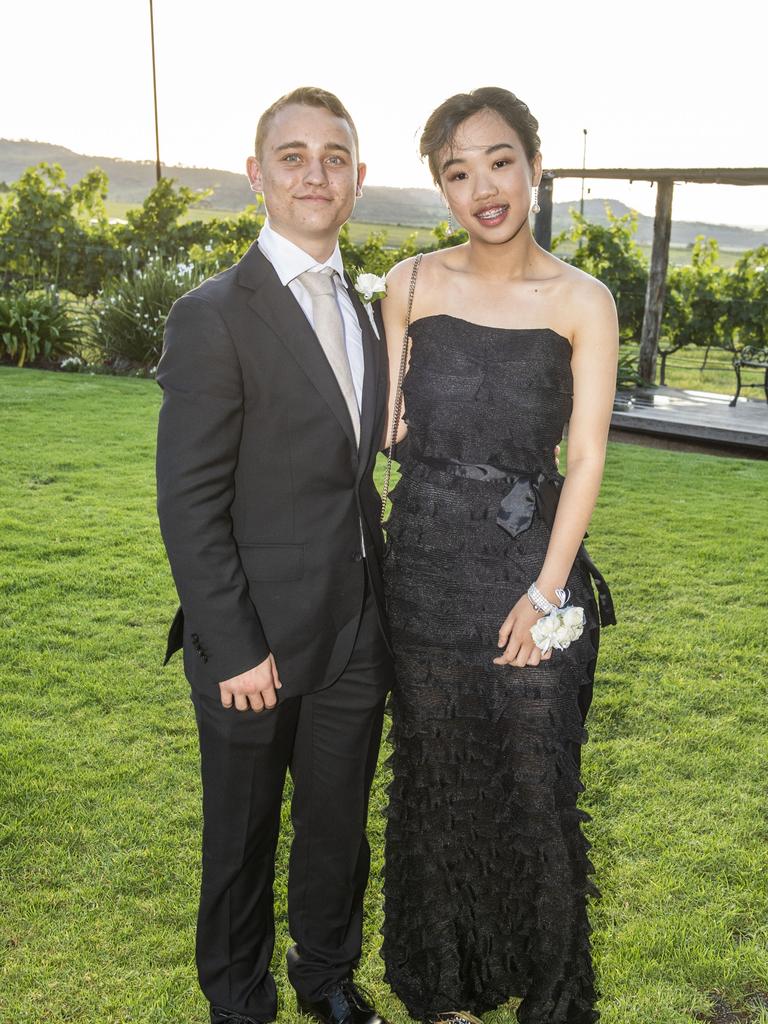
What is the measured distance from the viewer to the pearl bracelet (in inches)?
88.4

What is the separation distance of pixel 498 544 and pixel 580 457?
0.29 m

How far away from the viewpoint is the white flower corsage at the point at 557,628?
2.23 meters

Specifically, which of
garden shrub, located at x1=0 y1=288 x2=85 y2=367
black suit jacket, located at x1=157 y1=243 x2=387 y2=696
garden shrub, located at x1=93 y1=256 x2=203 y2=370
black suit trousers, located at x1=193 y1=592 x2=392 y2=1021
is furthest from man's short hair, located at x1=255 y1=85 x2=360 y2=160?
garden shrub, located at x1=0 y1=288 x2=85 y2=367

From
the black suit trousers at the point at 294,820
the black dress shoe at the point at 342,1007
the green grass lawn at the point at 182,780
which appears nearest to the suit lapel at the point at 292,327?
the black suit trousers at the point at 294,820

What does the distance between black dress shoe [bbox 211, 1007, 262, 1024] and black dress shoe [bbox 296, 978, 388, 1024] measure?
0.18m

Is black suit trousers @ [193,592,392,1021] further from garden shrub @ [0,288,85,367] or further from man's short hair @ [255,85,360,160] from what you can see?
garden shrub @ [0,288,85,367]

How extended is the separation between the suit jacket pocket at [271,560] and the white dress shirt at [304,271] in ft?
1.22

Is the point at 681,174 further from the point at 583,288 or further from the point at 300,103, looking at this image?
the point at 300,103

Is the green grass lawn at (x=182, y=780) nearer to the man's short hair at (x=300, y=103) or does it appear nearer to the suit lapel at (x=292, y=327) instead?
the suit lapel at (x=292, y=327)

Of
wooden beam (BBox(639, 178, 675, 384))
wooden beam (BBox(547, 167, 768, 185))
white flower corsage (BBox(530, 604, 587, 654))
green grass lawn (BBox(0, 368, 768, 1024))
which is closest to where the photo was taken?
white flower corsage (BBox(530, 604, 587, 654))

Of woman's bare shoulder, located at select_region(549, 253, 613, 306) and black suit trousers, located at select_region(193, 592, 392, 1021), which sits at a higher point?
woman's bare shoulder, located at select_region(549, 253, 613, 306)

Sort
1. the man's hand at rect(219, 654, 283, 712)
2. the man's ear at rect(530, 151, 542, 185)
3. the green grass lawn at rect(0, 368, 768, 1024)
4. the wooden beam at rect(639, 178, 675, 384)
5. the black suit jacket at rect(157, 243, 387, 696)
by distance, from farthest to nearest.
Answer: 1. the wooden beam at rect(639, 178, 675, 384)
2. the green grass lawn at rect(0, 368, 768, 1024)
3. the man's ear at rect(530, 151, 542, 185)
4. the man's hand at rect(219, 654, 283, 712)
5. the black suit jacket at rect(157, 243, 387, 696)

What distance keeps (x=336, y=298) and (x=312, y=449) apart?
16.0 inches

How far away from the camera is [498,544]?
230 cm
